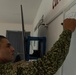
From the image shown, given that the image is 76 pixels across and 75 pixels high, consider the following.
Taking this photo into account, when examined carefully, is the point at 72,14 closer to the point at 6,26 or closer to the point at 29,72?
the point at 29,72

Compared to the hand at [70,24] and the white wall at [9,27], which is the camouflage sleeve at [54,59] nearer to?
the hand at [70,24]

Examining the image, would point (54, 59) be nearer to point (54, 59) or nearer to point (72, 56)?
point (54, 59)

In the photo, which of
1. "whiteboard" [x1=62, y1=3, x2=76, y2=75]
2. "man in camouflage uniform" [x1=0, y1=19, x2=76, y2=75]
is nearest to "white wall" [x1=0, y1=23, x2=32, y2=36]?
"whiteboard" [x1=62, y1=3, x2=76, y2=75]

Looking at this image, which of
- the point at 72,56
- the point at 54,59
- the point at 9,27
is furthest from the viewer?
the point at 9,27

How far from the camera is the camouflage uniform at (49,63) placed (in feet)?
4.35

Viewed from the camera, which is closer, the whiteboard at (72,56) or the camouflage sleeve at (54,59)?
the camouflage sleeve at (54,59)

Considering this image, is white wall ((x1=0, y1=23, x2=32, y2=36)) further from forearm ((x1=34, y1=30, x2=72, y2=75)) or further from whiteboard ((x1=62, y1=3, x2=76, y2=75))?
forearm ((x1=34, y1=30, x2=72, y2=75))

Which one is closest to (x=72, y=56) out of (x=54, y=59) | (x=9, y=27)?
(x=54, y=59)

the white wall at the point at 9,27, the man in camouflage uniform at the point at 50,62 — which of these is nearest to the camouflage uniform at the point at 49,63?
the man in camouflage uniform at the point at 50,62

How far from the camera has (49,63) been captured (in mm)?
1325

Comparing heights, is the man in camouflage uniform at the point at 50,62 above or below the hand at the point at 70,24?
below

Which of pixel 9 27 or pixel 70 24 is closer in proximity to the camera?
pixel 70 24

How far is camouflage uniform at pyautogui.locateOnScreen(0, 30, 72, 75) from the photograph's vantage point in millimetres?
1327

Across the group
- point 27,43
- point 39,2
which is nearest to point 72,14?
point 27,43
